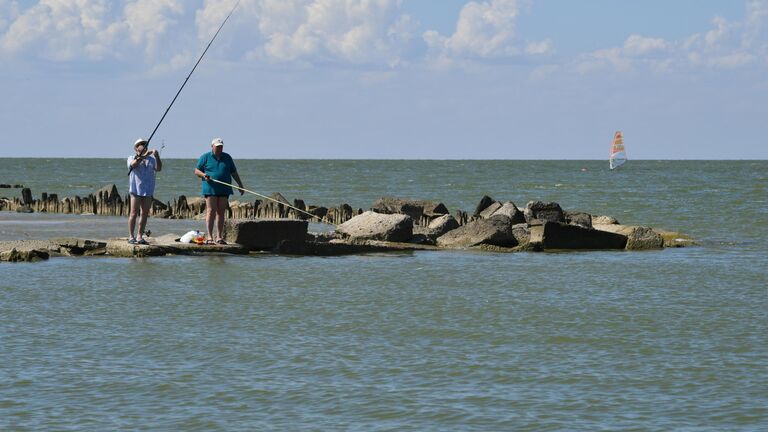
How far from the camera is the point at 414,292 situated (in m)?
13.5

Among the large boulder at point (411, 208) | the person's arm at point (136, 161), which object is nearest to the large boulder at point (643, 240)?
the large boulder at point (411, 208)

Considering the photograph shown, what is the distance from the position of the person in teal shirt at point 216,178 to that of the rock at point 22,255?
7.77 feet

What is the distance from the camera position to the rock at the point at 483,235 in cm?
1961

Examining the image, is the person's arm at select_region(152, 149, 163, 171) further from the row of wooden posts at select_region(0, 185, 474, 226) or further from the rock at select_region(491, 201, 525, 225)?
the rock at select_region(491, 201, 525, 225)

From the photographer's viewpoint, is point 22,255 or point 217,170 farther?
point 217,170

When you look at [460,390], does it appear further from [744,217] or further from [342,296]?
[744,217]

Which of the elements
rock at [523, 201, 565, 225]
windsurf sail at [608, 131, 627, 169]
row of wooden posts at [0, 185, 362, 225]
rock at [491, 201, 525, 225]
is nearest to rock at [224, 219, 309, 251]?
row of wooden posts at [0, 185, 362, 225]

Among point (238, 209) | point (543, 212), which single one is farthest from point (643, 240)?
point (238, 209)

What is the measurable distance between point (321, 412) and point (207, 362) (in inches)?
70.3

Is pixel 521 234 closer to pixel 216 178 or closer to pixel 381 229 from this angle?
pixel 381 229

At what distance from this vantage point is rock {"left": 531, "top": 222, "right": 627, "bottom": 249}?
19828 mm

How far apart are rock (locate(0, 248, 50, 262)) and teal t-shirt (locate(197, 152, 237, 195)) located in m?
2.39

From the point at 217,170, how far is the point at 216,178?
5.1 inches

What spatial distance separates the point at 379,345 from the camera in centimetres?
984
